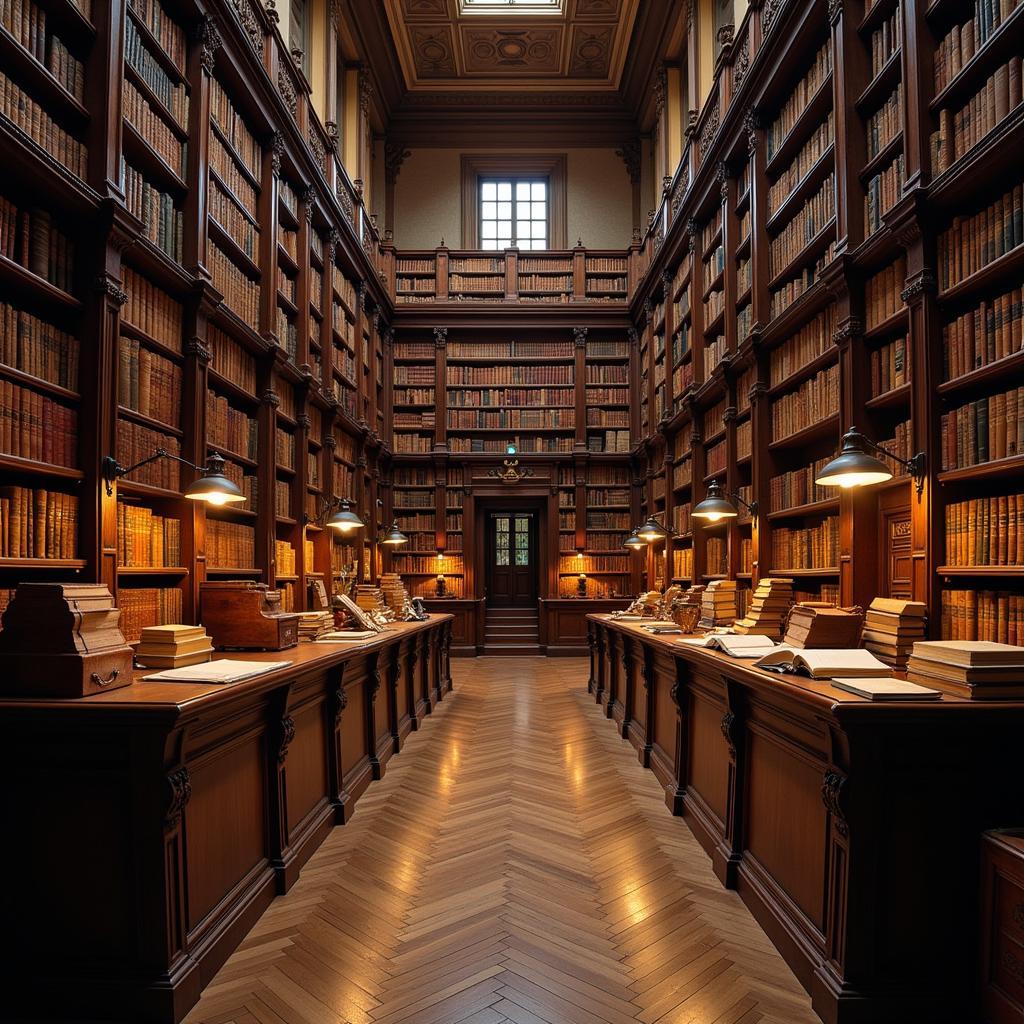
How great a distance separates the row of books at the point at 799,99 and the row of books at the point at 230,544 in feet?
15.0

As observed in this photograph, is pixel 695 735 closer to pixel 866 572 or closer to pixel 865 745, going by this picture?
pixel 866 572

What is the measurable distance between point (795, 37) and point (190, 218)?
12.8ft

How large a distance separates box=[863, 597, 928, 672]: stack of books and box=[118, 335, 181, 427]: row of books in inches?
134

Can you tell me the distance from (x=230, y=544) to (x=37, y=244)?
2212mm

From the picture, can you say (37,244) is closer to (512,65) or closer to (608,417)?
(608,417)

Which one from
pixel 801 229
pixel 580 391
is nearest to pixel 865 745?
pixel 801 229

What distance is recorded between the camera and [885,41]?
3822 millimetres

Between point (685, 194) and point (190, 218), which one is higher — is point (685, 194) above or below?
above

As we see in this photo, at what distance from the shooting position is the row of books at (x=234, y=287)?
15.3 ft

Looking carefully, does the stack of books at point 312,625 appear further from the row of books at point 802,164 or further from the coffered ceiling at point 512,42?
the coffered ceiling at point 512,42

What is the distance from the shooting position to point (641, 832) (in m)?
3.60

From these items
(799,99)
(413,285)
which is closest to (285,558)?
(799,99)

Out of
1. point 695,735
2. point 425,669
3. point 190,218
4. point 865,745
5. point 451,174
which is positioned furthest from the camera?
point 451,174

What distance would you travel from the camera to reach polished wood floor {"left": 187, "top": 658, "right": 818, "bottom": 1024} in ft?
6.92
